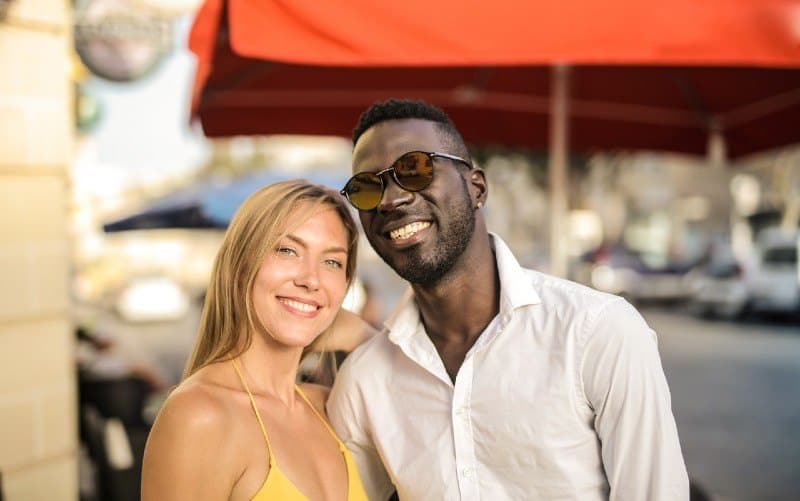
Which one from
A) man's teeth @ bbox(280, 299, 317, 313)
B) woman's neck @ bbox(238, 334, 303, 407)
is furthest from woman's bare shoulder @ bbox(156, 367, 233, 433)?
man's teeth @ bbox(280, 299, 317, 313)

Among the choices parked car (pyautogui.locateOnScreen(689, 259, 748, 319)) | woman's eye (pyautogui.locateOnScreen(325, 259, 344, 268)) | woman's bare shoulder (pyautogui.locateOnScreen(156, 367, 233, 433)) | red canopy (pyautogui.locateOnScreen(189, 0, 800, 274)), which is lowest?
parked car (pyautogui.locateOnScreen(689, 259, 748, 319))

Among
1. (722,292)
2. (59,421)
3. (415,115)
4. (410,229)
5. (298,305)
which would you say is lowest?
(722,292)

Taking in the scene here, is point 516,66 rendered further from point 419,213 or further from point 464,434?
point 464,434

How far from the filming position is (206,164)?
5475 centimetres

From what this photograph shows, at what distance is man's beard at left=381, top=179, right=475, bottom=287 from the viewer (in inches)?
82.8

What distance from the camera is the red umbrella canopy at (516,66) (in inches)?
Answer: 83.0

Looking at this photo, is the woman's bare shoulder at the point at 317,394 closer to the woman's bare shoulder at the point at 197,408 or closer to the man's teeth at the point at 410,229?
the woman's bare shoulder at the point at 197,408

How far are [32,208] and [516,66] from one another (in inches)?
113

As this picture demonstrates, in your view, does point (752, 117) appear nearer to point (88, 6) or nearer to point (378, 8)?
point (378, 8)

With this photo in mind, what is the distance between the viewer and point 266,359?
2.34m

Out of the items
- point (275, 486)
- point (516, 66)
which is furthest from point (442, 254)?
point (516, 66)

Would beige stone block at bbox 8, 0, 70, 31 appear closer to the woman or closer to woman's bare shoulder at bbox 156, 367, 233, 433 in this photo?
the woman

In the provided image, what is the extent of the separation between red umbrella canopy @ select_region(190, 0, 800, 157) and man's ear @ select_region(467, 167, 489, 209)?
321mm

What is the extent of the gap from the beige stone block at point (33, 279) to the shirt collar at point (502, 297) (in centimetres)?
164
